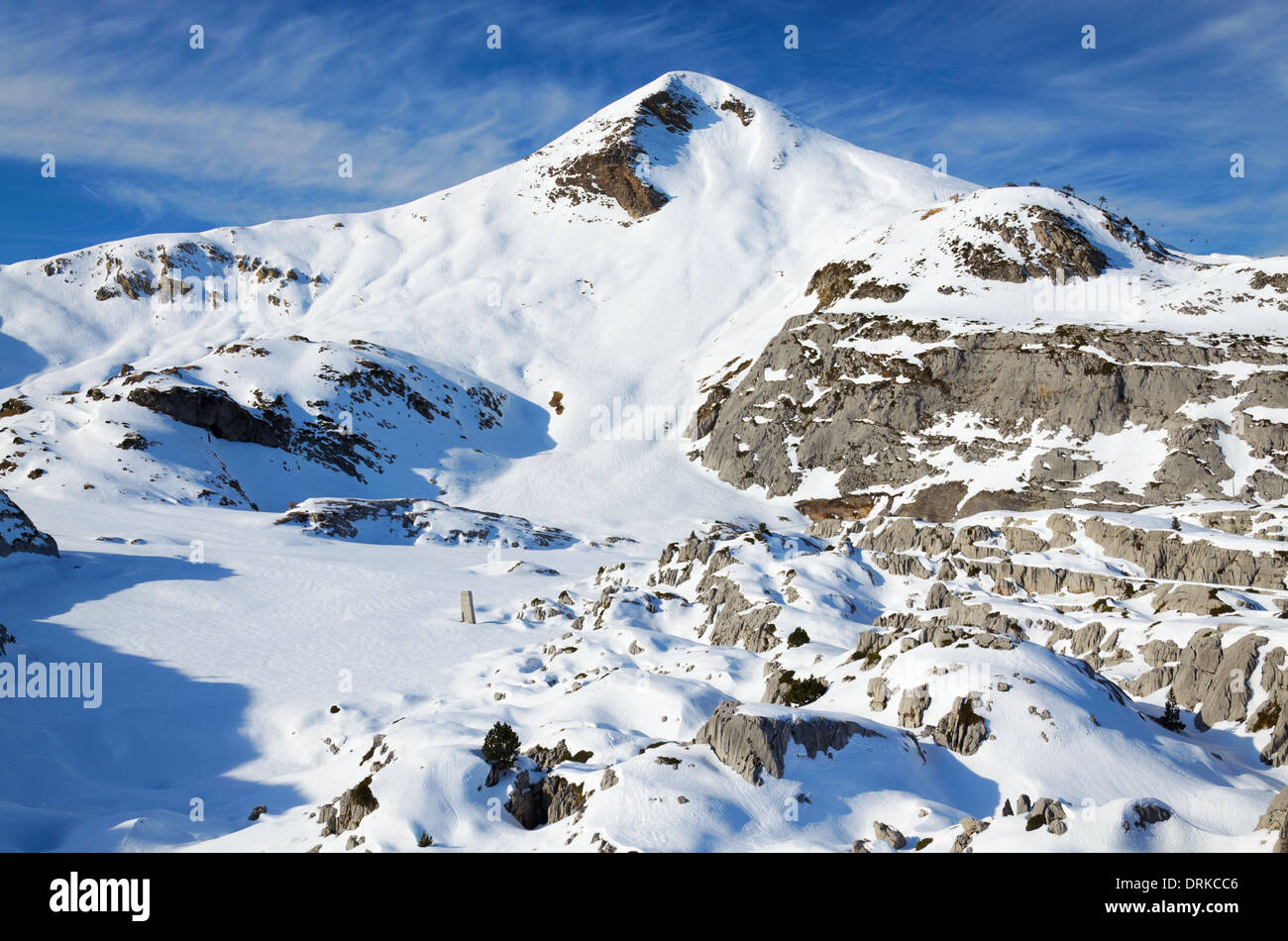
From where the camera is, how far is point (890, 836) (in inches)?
781

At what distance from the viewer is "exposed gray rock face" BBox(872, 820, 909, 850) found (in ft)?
64.3

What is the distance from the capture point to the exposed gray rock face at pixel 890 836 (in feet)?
64.3

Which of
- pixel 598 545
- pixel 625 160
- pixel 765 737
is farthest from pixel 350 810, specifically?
pixel 625 160

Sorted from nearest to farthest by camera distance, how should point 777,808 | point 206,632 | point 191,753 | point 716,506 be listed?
point 777,808 < point 191,753 < point 206,632 < point 716,506

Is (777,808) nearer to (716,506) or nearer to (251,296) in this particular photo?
(716,506)

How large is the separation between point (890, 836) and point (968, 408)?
241 feet

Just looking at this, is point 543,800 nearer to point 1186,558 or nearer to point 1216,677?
point 1216,677

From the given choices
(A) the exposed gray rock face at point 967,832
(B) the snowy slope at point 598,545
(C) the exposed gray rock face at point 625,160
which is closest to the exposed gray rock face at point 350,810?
(B) the snowy slope at point 598,545

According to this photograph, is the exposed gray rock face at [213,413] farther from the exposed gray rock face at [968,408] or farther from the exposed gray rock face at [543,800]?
the exposed gray rock face at [543,800]

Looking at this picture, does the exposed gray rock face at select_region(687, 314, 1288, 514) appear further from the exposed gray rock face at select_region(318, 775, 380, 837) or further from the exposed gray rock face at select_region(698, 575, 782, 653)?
the exposed gray rock face at select_region(318, 775, 380, 837)

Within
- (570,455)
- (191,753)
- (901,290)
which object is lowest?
(191,753)
